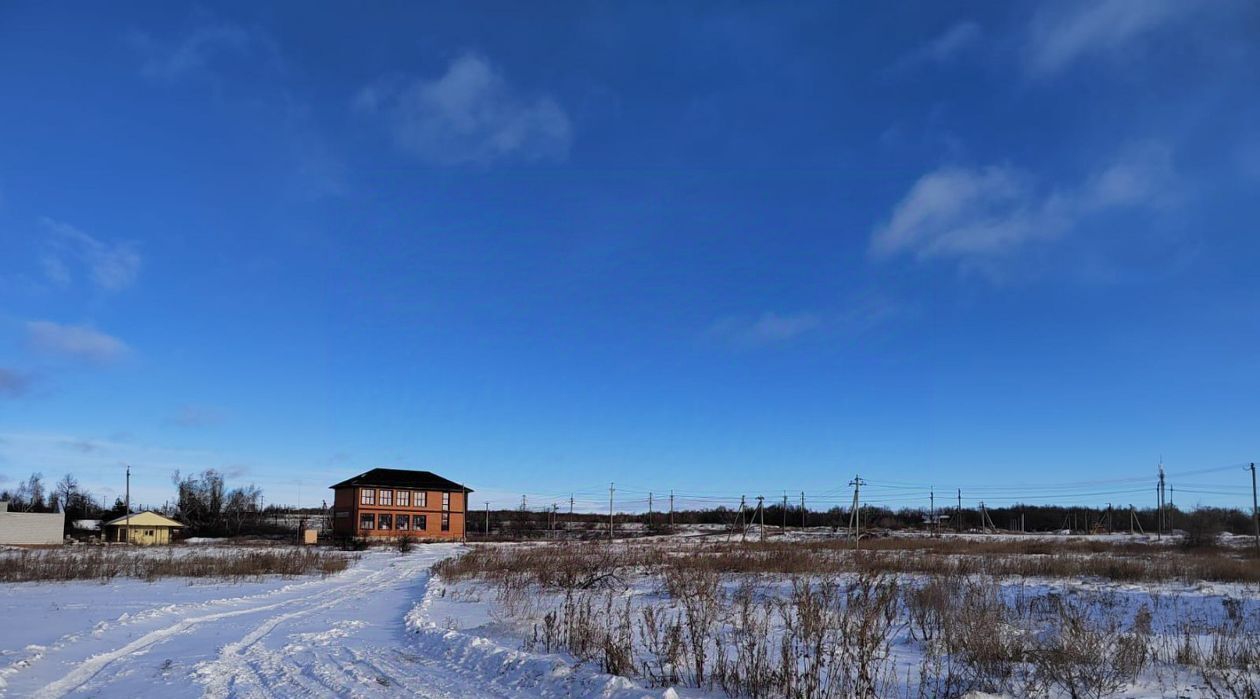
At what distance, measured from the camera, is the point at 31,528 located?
61469 mm

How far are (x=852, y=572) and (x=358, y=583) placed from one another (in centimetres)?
1436

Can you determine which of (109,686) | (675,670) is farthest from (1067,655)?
(109,686)

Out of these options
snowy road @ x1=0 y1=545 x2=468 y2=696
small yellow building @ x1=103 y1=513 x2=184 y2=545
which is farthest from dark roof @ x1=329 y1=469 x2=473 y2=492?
snowy road @ x1=0 y1=545 x2=468 y2=696

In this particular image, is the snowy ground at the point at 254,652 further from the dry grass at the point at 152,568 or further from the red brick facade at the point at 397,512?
the red brick facade at the point at 397,512

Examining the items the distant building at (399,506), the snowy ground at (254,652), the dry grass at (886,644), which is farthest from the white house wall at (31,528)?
the dry grass at (886,644)

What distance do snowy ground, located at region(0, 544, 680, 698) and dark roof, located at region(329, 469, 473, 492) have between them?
170 feet

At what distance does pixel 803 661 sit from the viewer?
337 inches

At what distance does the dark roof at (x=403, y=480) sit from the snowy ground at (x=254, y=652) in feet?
170

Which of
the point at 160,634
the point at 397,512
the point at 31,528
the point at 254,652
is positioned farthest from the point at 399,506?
the point at 254,652

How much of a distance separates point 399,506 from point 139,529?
21.6m

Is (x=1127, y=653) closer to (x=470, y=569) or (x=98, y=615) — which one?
(x=98, y=615)

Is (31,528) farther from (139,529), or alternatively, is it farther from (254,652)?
(254,652)

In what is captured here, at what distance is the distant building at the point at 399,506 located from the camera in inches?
2660

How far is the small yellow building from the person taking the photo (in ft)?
214
